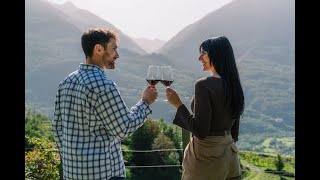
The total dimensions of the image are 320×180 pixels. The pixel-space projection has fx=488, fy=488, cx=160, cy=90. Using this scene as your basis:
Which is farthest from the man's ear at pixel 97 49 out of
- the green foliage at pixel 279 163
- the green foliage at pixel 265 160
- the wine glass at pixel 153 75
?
the green foliage at pixel 279 163

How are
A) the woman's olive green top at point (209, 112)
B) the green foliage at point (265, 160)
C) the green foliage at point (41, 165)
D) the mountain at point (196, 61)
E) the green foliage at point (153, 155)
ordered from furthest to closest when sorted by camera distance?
the mountain at point (196, 61) < the green foliage at point (265, 160) < the green foliage at point (41, 165) < the green foliage at point (153, 155) < the woman's olive green top at point (209, 112)

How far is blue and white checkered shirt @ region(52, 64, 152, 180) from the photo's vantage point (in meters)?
2.32

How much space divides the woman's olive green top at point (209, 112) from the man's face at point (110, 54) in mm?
462

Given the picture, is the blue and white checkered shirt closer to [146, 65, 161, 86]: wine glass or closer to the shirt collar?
the shirt collar

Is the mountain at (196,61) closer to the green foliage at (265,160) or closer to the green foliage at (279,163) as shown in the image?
the green foliage at (265,160)

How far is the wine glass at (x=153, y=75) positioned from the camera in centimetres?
279

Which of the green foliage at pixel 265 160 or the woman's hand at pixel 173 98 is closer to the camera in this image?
the woman's hand at pixel 173 98

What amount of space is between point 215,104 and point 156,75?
0.41m

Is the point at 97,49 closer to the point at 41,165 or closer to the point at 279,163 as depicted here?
the point at 41,165

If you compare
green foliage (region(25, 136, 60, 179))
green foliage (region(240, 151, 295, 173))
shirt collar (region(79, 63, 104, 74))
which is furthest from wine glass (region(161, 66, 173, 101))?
green foliage (region(240, 151, 295, 173))

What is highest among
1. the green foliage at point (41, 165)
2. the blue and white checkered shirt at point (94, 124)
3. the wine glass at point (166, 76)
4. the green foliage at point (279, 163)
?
the wine glass at point (166, 76)

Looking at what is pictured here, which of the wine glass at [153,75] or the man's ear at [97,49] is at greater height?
the man's ear at [97,49]
